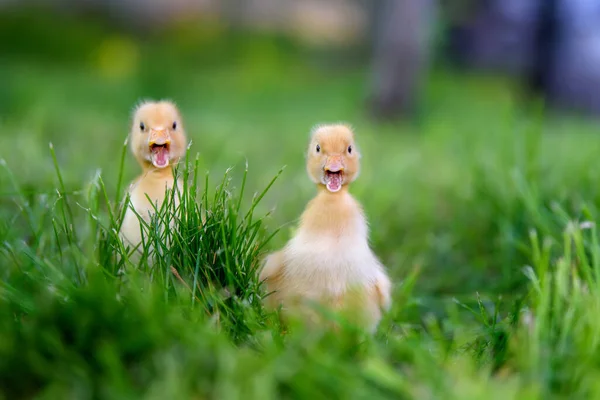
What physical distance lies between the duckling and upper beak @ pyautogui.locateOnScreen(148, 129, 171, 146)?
0.33 meters

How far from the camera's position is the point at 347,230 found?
4.75 ft

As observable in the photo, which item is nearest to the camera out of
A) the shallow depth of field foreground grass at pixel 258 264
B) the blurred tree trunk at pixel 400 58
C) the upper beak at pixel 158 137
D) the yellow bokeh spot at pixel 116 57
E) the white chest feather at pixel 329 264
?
the shallow depth of field foreground grass at pixel 258 264

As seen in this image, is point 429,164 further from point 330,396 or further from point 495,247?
point 330,396

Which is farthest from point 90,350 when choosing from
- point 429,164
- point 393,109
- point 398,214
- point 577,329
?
point 393,109

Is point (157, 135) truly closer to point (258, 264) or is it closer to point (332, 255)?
point (258, 264)

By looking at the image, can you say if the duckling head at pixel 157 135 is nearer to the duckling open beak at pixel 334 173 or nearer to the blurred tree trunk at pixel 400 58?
the duckling open beak at pixel 334 173

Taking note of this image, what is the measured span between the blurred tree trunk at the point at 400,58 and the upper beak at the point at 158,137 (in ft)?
14.2

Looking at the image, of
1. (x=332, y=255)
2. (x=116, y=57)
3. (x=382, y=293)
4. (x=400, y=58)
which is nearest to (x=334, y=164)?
(x=332, y=255)

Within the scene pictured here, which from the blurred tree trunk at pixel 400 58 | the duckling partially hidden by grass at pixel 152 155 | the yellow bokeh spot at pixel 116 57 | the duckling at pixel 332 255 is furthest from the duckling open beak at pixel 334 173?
the yellow bokeh spot at pixel 116 57

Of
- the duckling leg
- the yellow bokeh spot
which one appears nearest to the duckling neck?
the duckling leg

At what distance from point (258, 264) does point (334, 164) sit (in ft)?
0.87

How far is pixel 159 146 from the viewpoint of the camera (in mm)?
1594

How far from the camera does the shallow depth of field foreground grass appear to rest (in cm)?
110

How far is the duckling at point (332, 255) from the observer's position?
56.4 inches
